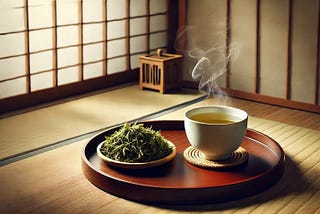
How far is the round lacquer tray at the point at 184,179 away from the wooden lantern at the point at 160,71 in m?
1.88

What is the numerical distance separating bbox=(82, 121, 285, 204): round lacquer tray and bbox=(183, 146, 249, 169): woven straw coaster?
0.02 meters

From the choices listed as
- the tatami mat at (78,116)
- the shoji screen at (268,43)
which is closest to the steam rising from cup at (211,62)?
the shoji screen at (268,43)

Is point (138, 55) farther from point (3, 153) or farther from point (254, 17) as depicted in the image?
point (3, 153)

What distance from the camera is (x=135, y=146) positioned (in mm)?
2883

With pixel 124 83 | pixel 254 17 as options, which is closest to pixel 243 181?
pixel 254 17

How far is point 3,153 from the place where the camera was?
11.2 feet

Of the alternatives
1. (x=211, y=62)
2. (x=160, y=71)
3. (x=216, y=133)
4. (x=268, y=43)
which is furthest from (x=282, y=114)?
(x=216, y=133)

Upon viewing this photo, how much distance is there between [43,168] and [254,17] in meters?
2.42

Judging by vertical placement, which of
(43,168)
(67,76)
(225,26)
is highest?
(225,26)

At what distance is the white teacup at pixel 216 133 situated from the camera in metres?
2.82

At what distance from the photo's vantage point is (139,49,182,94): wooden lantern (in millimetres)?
4994

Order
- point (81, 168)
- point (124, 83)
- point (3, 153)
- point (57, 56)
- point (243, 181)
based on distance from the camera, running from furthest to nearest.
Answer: point (124, 83)
point (57, 56)
point (3, 153)
point (81, 168)
point (243, 181)

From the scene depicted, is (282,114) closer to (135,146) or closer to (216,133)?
(216,133)

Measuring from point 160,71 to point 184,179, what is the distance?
234cm
